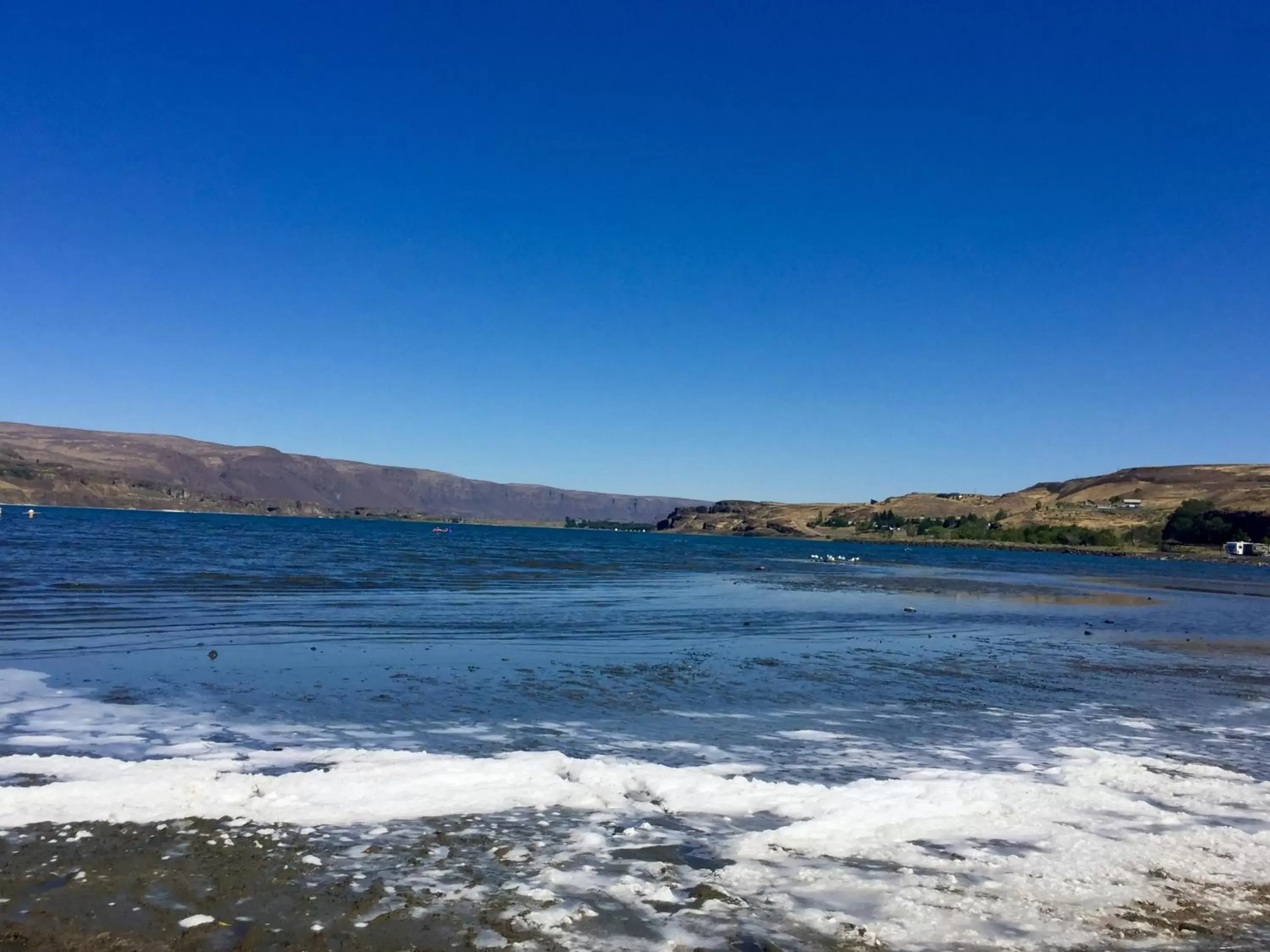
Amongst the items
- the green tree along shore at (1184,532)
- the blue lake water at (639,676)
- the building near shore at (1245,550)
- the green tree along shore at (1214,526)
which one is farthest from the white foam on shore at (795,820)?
the green tree along shore at (1184,532)

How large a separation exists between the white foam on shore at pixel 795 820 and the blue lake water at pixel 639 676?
133 mm

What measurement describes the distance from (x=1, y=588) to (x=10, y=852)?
86.3 ft

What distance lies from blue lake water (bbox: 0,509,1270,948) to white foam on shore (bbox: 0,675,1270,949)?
133mm

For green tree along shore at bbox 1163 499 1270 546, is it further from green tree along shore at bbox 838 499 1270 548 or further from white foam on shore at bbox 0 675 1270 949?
white foam on shore at bbox 0 675 1270 949

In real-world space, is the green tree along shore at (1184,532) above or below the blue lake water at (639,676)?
above

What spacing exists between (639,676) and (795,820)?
9.40 m

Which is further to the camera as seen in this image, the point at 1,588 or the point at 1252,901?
the point at 1,588

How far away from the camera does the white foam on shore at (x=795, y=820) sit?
6.59 meters

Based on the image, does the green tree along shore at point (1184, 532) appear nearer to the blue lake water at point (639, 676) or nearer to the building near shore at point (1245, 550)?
the building near shore at point (1245, 550)

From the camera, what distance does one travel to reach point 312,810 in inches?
333

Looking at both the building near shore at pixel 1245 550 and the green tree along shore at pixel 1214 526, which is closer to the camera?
the building near shore at pixel 1245 550

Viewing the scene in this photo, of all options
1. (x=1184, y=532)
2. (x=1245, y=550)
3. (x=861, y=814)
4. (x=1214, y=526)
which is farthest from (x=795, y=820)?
(x=1184, y=532)

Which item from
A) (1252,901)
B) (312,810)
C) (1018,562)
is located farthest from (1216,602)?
(1018,562)

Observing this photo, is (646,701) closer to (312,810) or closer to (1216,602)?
(312,810)
